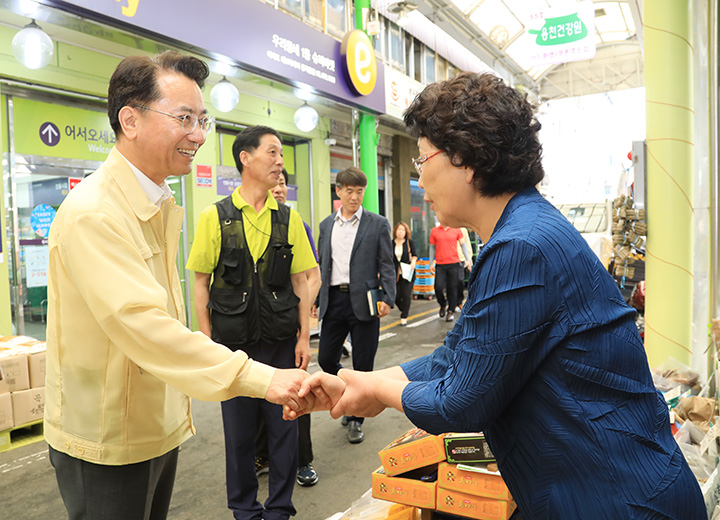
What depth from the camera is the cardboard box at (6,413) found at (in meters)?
3.85

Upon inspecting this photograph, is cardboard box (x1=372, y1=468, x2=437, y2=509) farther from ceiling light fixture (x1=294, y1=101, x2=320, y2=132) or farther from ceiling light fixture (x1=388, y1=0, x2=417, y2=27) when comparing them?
ceiling light fixture (x1=388, y1=0, x2=417, y2=27)

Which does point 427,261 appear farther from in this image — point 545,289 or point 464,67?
point 545,289

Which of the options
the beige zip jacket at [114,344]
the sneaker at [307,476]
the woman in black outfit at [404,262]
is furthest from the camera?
the woman in black outfit at [404,262]

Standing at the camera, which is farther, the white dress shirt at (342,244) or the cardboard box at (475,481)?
the white dress shirt at (342,244)

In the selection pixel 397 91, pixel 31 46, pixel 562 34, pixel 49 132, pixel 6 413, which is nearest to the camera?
pixel 6 413

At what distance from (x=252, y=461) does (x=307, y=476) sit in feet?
2.37

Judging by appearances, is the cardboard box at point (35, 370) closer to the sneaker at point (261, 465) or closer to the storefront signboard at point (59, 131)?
the sneaker at point (261, 465)

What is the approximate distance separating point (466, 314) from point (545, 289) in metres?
0.19

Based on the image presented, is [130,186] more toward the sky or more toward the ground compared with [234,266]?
more toward the sky

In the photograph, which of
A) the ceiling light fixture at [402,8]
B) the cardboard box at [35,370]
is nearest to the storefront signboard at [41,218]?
the cardboard box at [35,370]

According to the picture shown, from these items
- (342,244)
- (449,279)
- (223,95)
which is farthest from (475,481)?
(449,279)

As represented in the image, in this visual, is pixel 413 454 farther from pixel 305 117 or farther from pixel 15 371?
pixel 305 117

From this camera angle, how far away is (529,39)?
31.2 feet

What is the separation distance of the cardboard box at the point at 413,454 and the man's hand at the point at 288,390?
0.86m
